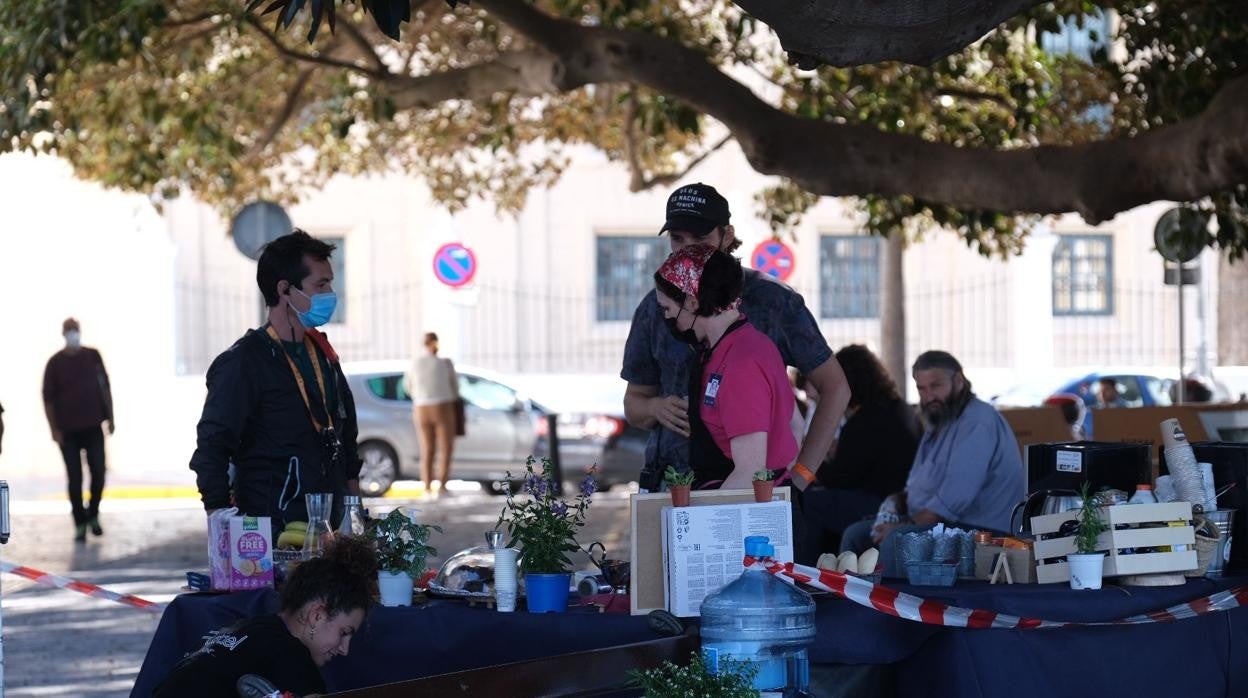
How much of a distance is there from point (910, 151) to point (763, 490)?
17.8 ft

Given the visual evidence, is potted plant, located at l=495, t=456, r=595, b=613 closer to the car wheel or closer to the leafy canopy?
the leafy canopy

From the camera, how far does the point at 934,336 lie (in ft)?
100.0

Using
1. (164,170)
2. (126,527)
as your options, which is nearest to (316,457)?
(164,170)

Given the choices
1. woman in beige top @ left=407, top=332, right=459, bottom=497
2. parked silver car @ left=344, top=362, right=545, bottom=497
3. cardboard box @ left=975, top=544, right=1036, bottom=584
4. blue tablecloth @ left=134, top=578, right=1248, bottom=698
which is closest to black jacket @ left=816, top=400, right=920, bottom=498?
cardboard box @ left=975, top=544, right=1036, bottom=584

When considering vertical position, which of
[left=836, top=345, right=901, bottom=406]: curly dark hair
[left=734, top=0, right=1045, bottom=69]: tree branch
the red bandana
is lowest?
[left=836, top=345, right=901, bottom=406]: curly dark hair

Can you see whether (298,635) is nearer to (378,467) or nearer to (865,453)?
(865,453)

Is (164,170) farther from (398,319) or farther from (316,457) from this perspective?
(398,319)

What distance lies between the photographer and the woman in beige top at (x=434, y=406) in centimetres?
2095

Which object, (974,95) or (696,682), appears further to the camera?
(974,95)

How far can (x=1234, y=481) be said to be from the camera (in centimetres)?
625

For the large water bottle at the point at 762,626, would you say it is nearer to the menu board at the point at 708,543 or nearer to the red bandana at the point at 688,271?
the menu board at the point at 708,543

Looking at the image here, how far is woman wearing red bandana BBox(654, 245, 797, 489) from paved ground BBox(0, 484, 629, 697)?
4.48m

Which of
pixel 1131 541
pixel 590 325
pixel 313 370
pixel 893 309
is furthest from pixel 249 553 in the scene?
pixel 590 325

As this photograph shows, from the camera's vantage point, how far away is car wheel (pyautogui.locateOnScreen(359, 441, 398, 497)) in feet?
72.5
